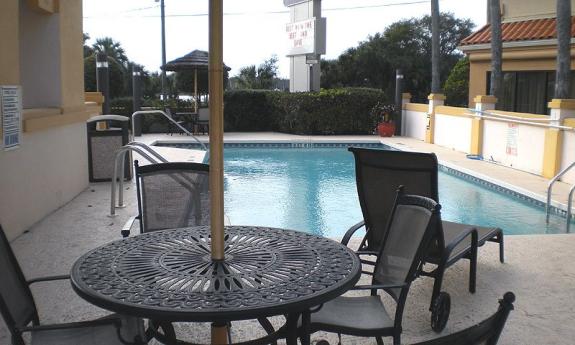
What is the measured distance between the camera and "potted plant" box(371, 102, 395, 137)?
16.9 meters

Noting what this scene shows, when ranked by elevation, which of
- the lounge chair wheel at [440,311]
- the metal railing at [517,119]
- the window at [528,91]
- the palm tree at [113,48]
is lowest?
the lounge chair wheel at [440,311]

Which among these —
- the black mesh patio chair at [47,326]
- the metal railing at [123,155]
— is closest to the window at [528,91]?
the metal railing at [123,155]

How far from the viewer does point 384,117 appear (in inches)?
685

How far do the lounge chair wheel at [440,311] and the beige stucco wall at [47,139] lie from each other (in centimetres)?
373

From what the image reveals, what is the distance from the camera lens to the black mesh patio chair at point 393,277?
251 centimetres

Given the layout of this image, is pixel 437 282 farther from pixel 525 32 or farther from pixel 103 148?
pixel 525 32

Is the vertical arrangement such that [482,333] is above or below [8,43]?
below

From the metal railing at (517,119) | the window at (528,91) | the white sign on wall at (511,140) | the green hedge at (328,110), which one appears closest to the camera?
the metal railing at (517,119)

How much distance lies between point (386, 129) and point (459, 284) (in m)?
13.0

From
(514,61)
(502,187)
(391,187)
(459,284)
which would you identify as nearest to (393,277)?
(391,187)

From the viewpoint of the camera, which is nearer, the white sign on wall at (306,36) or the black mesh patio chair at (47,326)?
the black mesh patio chair at (47,326)

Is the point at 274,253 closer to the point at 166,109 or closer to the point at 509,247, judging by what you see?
the point at 509,247

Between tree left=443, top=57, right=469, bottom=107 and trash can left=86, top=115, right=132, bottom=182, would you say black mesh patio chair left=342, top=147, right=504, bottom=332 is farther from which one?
tree left=443, top=57, right=469, bottom=107

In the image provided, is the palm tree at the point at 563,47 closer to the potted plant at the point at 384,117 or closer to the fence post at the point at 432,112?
the fence post at the point at 432,112
